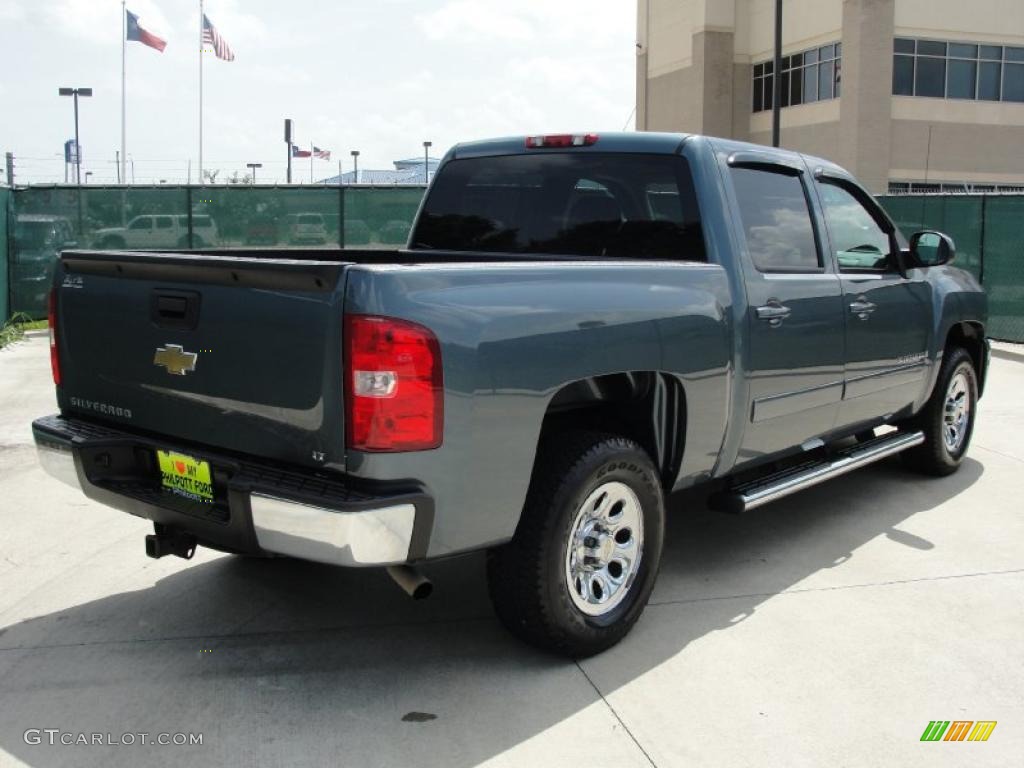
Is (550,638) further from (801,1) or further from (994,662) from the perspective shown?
(801,1)

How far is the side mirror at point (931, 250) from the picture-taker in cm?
589

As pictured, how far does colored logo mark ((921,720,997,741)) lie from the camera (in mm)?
3422

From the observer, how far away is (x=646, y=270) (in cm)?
400

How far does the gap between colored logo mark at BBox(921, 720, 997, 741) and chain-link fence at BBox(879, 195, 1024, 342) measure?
11.2 meters

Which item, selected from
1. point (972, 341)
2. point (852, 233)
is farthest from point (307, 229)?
point (852, 233)

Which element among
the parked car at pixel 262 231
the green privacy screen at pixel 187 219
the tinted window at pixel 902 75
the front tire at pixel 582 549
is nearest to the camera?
the front tire at pixel 582 549

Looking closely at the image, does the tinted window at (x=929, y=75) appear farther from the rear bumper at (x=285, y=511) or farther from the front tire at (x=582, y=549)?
the rear bumper at (x=285, y=511)

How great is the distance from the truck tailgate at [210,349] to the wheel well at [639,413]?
107cm

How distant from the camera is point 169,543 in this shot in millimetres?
3803

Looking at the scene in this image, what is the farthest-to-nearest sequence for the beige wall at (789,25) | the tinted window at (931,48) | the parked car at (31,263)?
the beige wall at (789,25), the tinted window at (931,48), the parked car at (31,263)

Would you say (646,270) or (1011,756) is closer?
(1011,756)

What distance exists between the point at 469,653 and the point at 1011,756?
185cm

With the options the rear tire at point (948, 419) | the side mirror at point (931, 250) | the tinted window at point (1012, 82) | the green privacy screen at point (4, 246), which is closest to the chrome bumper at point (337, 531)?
the side mirror at point (931, 250)

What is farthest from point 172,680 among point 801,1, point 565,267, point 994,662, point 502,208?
point 801,1
